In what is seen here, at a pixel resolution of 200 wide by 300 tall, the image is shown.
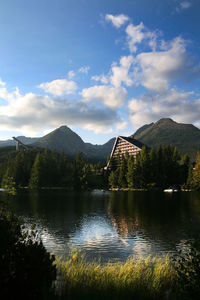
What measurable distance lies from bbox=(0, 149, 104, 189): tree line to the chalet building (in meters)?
13.7

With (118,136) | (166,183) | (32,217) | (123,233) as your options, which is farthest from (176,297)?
(118,136)

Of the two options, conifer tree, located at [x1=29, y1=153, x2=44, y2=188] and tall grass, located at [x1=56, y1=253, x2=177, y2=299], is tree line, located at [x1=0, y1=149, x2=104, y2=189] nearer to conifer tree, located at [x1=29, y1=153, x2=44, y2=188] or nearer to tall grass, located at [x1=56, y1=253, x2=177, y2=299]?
conifer tree, located at [x1=29, y1=153, x2=44, y2=188]

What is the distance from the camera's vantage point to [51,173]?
440 ft

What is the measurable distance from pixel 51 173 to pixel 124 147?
4376 cm

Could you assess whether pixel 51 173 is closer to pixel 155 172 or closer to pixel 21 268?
pixel 155 172

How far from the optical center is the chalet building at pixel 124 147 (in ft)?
456

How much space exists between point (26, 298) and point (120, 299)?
264cm

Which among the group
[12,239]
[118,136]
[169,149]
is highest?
[118,136]

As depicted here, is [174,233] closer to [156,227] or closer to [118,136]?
[156,227]

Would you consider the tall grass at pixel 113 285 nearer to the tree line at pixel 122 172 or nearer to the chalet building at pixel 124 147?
the tree line at pixel 122 172

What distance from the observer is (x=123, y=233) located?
2550 cm

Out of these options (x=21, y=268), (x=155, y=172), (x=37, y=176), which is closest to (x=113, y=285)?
(x=21, y=268)

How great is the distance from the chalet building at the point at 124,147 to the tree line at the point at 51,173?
13.7m

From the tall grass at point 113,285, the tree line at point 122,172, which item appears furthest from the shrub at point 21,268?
the tree line at point 122,172
